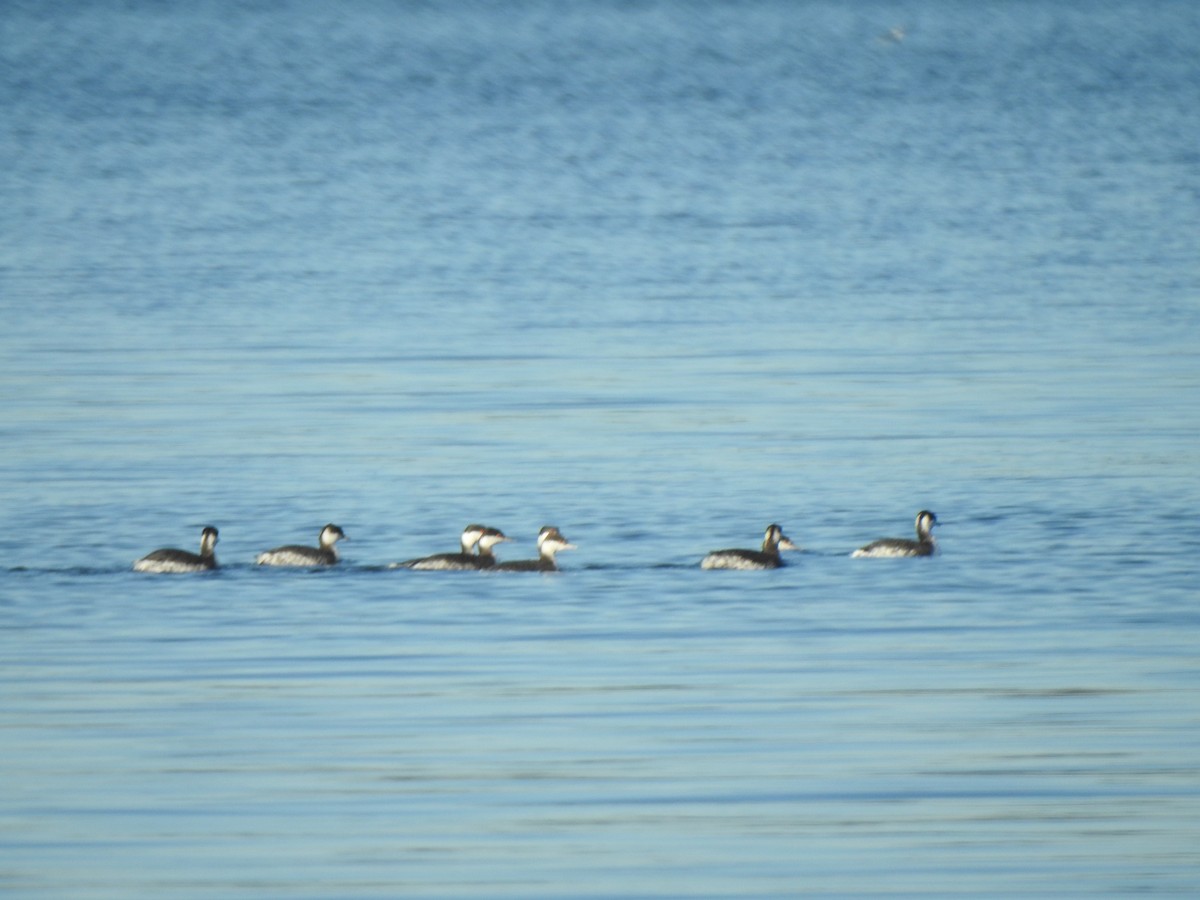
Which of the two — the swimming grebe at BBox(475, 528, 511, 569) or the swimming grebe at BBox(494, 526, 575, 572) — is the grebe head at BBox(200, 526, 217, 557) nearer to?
the swimming grebe at BBox(475, 528, 511, 569)

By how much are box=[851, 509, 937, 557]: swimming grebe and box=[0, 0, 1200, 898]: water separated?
32 centimetres

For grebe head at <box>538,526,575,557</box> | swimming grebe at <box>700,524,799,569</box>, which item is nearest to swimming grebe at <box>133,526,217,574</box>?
grebe head at <box>538,526,575,557</box>

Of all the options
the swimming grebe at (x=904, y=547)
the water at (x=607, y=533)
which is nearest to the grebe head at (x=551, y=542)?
the water at (x=607, y=533)

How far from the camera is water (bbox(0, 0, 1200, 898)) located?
34.9 feet

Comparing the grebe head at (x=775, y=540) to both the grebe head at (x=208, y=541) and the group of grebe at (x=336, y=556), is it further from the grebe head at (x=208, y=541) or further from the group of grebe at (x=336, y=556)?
the grebe head at (x=208, y=541)

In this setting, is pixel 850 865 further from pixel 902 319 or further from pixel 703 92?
pixel 703 92

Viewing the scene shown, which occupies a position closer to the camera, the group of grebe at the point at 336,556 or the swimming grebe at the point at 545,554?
the group of grebe at the point at 336,556

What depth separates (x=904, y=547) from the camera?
54.2ft

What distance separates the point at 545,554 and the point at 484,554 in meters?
0.42

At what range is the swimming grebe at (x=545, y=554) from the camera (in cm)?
1656

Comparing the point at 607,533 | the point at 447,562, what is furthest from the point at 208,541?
the point at 607,533

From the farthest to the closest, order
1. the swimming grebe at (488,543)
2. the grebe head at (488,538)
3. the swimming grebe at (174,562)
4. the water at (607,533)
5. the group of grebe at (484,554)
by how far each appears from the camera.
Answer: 1. the grebe head at (488,538)
2. the swimming grebe at (488,543)
3. the group of grebe at (484,554)
4. the swimming grebe at (174,562)
5. the water at (607,533)

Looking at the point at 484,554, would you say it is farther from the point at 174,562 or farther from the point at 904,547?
the point at 904,547

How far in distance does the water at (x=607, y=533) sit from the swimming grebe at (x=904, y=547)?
32 centimetres
